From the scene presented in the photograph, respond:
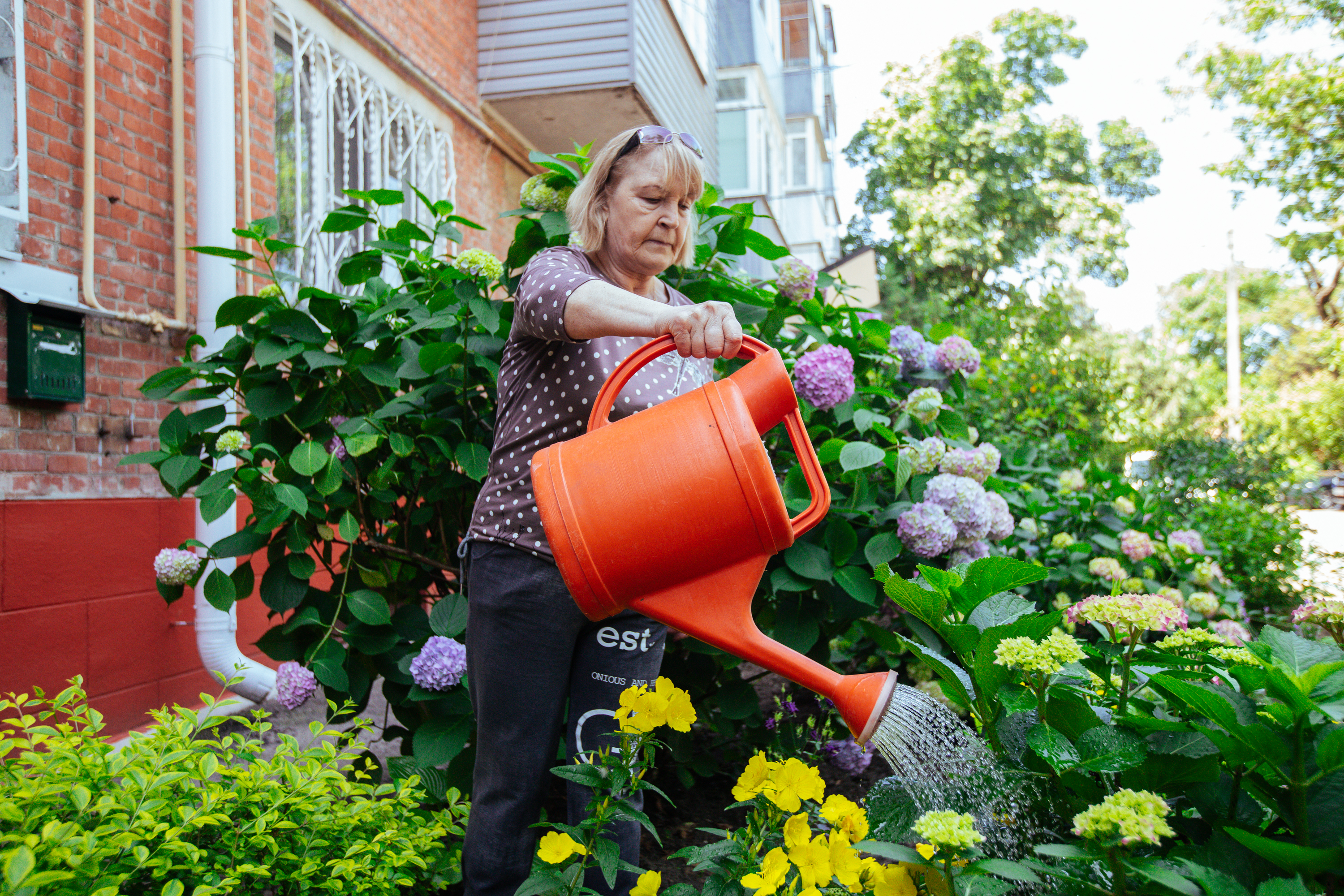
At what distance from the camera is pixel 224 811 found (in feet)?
3.71

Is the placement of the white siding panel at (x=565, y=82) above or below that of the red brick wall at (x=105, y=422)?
above

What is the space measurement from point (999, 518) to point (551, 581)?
113 cm

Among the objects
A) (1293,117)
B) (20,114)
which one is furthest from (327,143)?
(1293,117)

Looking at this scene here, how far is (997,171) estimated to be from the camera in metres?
17.2

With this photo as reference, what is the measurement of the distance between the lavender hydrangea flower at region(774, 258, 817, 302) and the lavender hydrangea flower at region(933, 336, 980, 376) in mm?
408

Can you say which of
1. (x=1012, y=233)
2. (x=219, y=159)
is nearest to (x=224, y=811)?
(x=219, y=159)

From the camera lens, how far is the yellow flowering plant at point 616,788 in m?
0.92

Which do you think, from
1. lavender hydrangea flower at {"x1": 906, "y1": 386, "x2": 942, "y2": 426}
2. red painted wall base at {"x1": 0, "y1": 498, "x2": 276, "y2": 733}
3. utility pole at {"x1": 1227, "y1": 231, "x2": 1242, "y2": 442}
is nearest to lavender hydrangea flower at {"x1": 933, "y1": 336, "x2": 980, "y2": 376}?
lavender hydrangea flower at {"x1": 906, "y1": 386, "x2": 942, "y2": 426}

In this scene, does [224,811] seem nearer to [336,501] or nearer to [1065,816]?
[336,501]

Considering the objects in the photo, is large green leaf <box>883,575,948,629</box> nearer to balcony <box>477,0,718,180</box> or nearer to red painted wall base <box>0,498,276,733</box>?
red painted wall base <box>0,498,276,733</box>

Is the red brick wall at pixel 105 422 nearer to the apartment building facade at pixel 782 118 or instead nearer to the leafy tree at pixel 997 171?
the apartment building facade at pixel 782 118

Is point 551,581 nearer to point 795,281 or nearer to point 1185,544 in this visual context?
point 795,281

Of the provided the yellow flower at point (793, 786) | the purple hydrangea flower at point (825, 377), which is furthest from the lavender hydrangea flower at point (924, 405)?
the yellow flower at point (793, 786)

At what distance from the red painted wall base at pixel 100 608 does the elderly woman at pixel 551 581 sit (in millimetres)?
1300
